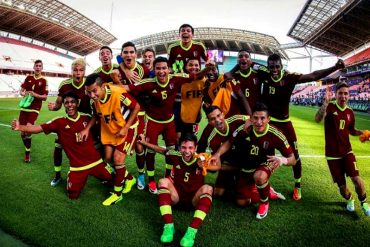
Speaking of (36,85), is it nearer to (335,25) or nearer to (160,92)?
(160,92)

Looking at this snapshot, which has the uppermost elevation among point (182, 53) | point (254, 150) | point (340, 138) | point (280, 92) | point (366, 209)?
point (182, 53)

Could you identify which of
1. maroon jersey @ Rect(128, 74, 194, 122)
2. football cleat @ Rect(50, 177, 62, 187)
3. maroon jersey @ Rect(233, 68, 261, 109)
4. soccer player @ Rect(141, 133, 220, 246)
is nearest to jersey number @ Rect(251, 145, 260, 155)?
soccer player @ Rect(141, 133, 220, 246)

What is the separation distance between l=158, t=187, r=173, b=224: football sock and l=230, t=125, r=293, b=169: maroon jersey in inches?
48.2

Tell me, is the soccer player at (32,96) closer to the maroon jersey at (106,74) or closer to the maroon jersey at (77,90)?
the maroon jersey at (77,90)

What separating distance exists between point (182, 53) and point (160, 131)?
5.64 feet

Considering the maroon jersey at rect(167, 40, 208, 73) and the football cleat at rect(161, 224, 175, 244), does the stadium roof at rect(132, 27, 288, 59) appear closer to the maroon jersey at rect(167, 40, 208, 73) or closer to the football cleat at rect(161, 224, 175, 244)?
the maroon jersey at rect(167, 40, 208, 73)

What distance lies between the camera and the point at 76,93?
16.2 ft

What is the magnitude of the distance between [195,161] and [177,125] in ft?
6.32

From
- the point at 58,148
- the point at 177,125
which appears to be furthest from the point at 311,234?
the point at 58,148

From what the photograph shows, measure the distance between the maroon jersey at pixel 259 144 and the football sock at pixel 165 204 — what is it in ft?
4.02

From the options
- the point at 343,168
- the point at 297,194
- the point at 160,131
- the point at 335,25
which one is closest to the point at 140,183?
the point at 160,131

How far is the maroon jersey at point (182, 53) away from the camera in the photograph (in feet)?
18.4

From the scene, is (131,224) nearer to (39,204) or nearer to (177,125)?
(39,204)

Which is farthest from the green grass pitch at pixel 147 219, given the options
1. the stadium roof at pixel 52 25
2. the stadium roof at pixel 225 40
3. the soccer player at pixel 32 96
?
the stadium roof at pixel 225 40
